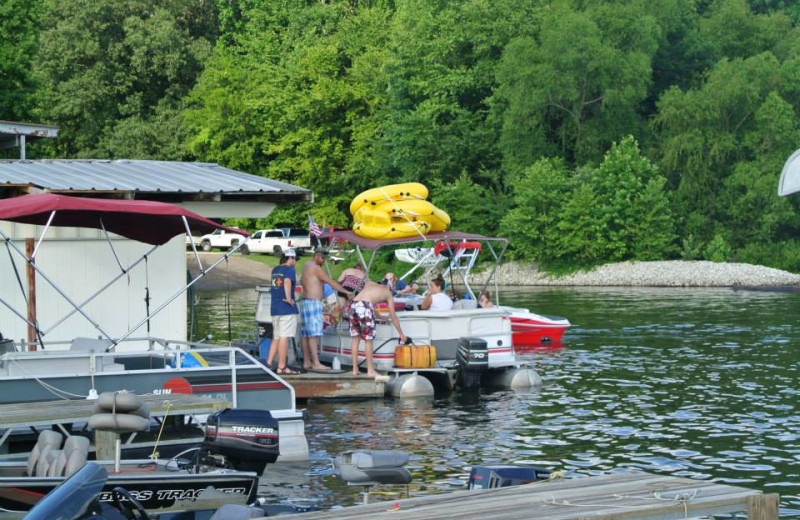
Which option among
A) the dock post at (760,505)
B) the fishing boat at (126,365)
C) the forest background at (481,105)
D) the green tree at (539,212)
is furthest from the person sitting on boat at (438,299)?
the green tree at (539,212)

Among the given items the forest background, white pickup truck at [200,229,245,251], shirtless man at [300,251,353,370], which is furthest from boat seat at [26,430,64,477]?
white pickup truck at [200,229,245,251]

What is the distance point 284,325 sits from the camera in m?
19.1

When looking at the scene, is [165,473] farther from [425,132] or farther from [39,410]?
[425,132]

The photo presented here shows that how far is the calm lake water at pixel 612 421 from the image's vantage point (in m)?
14.2

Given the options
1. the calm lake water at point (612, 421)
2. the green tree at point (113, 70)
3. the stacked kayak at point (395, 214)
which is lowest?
the calm lake water at point (612, 421)

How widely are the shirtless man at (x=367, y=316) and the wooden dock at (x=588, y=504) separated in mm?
11318

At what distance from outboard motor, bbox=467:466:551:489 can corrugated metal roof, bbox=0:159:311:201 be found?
9109 millimetres

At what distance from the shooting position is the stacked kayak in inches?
827

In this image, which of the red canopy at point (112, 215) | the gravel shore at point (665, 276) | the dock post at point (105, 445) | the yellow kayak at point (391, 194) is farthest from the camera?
the gravel shore at point (665, 276)

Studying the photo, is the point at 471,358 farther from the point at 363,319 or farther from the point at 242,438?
the point at 242,438

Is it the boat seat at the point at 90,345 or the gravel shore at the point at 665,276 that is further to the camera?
the gravel shore at the point at 665,276

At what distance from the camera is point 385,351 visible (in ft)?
65.9

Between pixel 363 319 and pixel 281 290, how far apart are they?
56.4 inches

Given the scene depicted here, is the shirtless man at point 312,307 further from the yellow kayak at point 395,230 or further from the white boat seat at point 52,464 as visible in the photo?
the white boat seat at point 52,464
